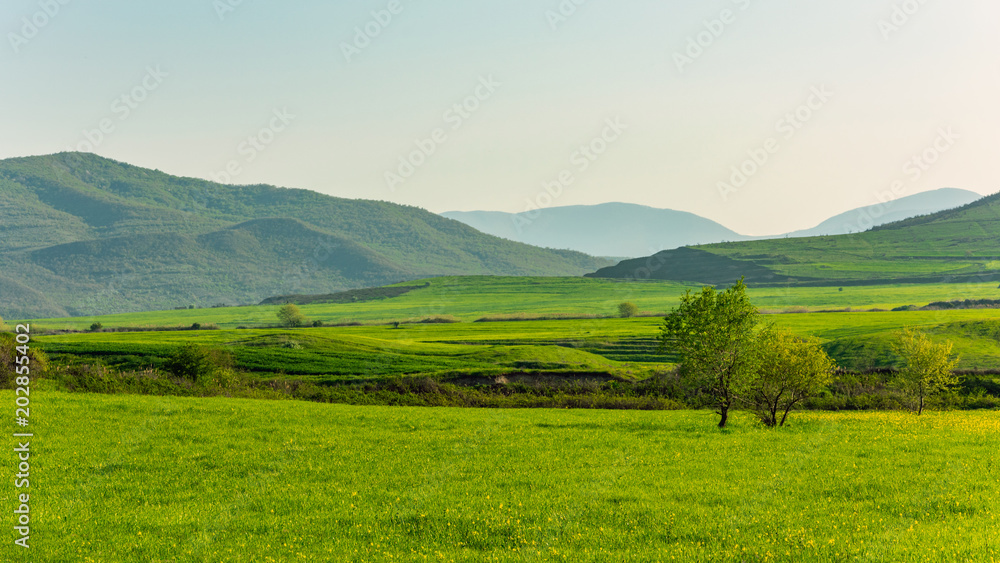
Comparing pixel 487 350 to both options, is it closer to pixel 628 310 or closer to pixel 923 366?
pixel 923 366

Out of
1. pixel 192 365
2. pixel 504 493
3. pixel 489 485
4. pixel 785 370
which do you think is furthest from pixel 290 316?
pixel 504 493

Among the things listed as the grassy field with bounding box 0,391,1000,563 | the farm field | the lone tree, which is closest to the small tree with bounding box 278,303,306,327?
the farm field

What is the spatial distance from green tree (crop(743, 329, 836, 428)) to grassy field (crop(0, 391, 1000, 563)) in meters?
2.22

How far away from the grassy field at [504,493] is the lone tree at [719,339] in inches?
106

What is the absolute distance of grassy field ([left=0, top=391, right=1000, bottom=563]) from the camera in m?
14.6

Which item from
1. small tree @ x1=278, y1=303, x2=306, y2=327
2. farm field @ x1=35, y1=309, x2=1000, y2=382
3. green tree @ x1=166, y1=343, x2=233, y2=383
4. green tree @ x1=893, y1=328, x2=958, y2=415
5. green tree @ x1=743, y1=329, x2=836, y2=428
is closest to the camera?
green tree @ x1=743, y1=329, x2=836, y2=428

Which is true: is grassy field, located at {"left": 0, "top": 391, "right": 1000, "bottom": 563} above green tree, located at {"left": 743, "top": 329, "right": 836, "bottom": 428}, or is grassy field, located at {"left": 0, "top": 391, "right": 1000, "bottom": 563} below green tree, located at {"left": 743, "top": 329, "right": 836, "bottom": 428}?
below

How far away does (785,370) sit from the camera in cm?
3262

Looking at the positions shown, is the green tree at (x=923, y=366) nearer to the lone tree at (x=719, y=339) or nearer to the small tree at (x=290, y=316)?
the lone tree at (x=719, y=339)

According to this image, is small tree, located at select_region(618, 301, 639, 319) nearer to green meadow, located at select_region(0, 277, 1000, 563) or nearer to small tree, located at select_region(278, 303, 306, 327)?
small tree, located at select_region(278, 303, 306, 327)

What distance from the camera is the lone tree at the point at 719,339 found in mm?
A: 31828

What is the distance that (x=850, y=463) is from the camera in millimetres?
22031

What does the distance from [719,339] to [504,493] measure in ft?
54.8

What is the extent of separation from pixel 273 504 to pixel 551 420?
20428 millimetres
